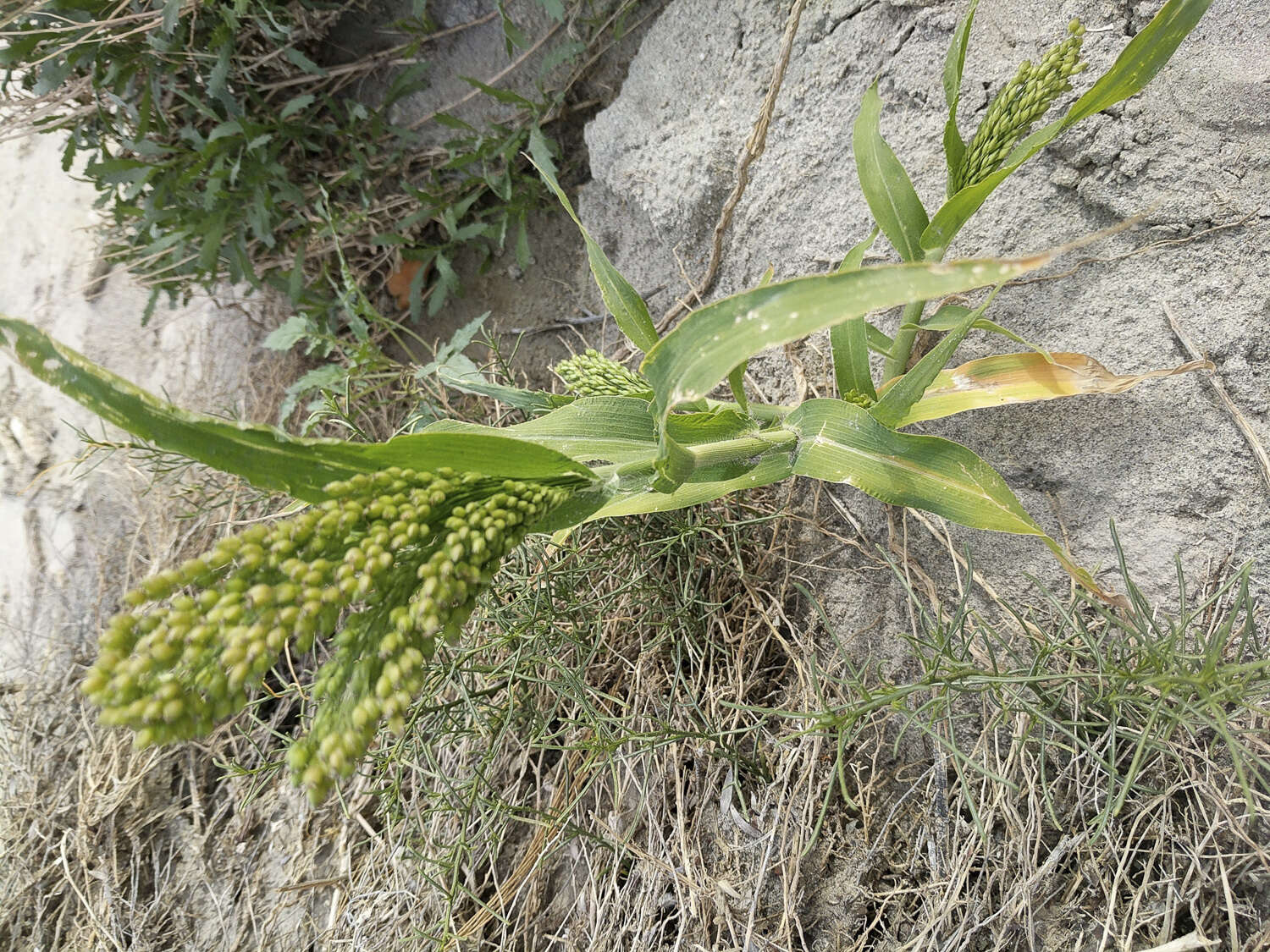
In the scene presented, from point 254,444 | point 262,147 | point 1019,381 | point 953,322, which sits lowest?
point 1019,381

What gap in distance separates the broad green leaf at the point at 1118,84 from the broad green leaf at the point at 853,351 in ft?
0.37

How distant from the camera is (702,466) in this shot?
110 centimetres

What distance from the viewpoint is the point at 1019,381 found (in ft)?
3.90

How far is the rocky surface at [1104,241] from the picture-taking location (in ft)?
3.78

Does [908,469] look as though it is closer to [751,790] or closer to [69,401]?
[751,790]

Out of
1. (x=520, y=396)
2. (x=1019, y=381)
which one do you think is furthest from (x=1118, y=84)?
(x=520, y=396)

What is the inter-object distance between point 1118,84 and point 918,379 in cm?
50

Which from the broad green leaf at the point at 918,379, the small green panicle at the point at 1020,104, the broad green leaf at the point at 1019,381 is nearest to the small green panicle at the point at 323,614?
the broad green leaf at the point at 918,379

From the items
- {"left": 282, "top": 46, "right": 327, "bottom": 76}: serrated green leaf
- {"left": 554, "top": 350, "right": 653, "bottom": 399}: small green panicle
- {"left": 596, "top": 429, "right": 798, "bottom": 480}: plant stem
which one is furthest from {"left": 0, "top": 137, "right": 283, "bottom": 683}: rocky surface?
{"left": 596, "top": 429, "right": 798, "bottom": 480}: plant stem

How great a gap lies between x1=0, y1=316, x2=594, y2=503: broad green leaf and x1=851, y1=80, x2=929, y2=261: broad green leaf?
70 cm

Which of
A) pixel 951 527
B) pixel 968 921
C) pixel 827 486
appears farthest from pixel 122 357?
pixel 968 921

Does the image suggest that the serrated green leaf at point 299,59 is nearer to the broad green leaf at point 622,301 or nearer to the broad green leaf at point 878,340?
the broad green leaf at point 622,301

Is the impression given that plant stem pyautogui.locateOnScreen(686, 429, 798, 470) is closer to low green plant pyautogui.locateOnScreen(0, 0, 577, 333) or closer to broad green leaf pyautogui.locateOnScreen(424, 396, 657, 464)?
broad green leaf pyautogui.locateOnScreen(424, 396, 657, 464)

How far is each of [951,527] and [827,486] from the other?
10.1 inches
